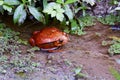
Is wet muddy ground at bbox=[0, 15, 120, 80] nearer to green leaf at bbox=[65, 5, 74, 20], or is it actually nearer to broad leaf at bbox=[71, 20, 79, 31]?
broad leaf at bbox=[71, 20, 79, 31]

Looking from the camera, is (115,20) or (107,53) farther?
(115,20)

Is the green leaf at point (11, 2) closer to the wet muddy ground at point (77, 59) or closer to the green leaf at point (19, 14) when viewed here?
the green leaf at point (19, 14)

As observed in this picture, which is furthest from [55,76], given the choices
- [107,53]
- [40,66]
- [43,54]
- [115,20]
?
[115,20]

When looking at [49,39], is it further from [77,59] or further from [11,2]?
[11,2]

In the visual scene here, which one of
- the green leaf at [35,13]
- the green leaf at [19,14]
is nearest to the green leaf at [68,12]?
the green leaf at [35,13]

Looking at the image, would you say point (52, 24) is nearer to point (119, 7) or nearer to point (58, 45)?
point (58, 45)

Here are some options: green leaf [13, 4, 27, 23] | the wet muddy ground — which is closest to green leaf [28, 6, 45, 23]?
green leaf [13, 4, 27, 23]

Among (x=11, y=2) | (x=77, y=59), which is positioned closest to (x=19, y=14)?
(x=11, y=2)
